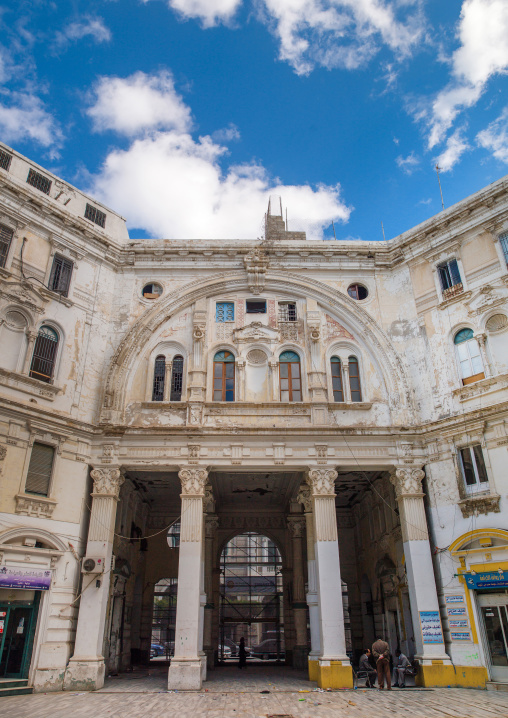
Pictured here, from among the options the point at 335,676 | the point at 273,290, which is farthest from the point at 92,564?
the point at 273,290

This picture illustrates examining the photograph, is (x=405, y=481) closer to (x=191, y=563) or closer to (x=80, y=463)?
(x=191, y=563)

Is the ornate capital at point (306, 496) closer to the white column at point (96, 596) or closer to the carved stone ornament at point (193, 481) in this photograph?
the carved stone ornament at point (193, 481)

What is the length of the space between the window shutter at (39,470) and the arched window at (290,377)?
9.30m

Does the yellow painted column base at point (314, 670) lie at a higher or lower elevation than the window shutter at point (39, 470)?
lower

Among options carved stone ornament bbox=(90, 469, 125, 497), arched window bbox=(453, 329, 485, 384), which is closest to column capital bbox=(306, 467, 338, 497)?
arched window bbox=(453, 329, 485, 384)

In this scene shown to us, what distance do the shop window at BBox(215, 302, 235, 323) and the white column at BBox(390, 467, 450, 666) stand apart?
379 inches

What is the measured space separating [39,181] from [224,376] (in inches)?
447

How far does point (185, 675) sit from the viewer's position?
1641 cm

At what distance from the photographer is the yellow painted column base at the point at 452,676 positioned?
16375 millimetres

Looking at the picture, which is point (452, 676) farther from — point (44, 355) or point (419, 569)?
point (44, 355)

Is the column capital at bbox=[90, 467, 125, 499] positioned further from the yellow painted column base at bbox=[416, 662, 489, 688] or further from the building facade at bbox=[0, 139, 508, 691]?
the yellow painted column base at bbox=[416, 662, 489, 688]

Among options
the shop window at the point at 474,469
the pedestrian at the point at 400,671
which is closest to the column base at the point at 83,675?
the pedestrian at the point at 400,671

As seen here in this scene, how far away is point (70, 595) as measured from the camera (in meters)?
17.4

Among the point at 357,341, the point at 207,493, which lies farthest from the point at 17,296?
the point at 357,341
